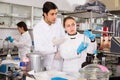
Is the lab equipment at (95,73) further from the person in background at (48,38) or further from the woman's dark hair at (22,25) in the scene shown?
the woman's dark hair at (22,25)

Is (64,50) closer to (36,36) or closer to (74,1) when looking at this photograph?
(36,36)

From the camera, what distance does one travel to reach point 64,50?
2.02m

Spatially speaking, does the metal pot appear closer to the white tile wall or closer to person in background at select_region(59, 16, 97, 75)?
person in background at select_region(59, 16, 97, 75)

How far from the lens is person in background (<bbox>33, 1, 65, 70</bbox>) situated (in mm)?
2182

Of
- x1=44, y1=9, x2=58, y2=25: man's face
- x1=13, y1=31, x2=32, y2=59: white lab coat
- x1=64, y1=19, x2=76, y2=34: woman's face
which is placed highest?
x1=44, y1=9, x2=58, y2=25: man's face

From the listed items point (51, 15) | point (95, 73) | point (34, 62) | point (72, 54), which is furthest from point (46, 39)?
point (95, 73)

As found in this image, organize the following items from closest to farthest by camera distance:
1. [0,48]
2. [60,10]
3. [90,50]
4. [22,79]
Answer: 1. [22,79]
2. [90,50]
3. [0,48]
4. [60,10]

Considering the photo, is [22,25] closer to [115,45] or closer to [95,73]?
[115,45]

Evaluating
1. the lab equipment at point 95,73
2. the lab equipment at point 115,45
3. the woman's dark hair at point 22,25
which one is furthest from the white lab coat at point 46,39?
the woman's dark hair at point 22,25

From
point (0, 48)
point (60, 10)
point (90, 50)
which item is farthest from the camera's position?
point (60, 10)

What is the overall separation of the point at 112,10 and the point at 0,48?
1.93 m

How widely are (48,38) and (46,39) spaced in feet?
0.10

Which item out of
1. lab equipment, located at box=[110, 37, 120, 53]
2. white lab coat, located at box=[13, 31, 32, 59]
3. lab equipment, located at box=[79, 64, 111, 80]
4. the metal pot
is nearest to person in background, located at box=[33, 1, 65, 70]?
the metal pot

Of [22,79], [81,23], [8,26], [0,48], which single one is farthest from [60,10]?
[22,79]
